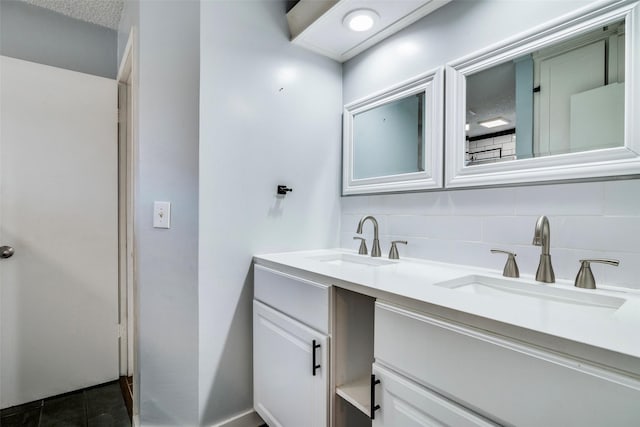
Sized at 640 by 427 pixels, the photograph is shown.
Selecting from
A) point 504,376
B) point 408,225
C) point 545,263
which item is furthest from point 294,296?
point 545,263

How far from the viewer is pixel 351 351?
119 cm

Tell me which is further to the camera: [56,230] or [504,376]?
[56,230]

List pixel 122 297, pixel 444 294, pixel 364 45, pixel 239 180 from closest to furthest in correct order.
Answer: pixel 444 294 → pixel 239 180 → pixel 364 45 → pixel 122 297

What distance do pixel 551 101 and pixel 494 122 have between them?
20 centimetres

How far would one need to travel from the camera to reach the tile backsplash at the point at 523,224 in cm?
97

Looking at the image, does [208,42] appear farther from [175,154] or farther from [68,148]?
[68,148]

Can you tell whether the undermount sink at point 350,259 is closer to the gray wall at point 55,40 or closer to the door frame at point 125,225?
the door frame at point 125,225

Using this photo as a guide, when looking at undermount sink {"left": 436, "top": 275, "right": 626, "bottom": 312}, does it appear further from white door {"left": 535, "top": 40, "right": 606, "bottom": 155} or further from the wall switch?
the wall switch

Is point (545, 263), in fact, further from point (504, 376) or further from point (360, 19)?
point (360, 19)

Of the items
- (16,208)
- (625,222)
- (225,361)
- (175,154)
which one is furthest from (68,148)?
(625,222)

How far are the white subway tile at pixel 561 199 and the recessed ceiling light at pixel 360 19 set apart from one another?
1.05 metres

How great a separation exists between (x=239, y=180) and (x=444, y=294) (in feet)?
3.56

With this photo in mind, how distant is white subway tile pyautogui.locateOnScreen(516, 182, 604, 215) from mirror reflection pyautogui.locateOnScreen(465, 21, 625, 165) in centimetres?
13

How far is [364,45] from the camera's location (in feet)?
5.82
